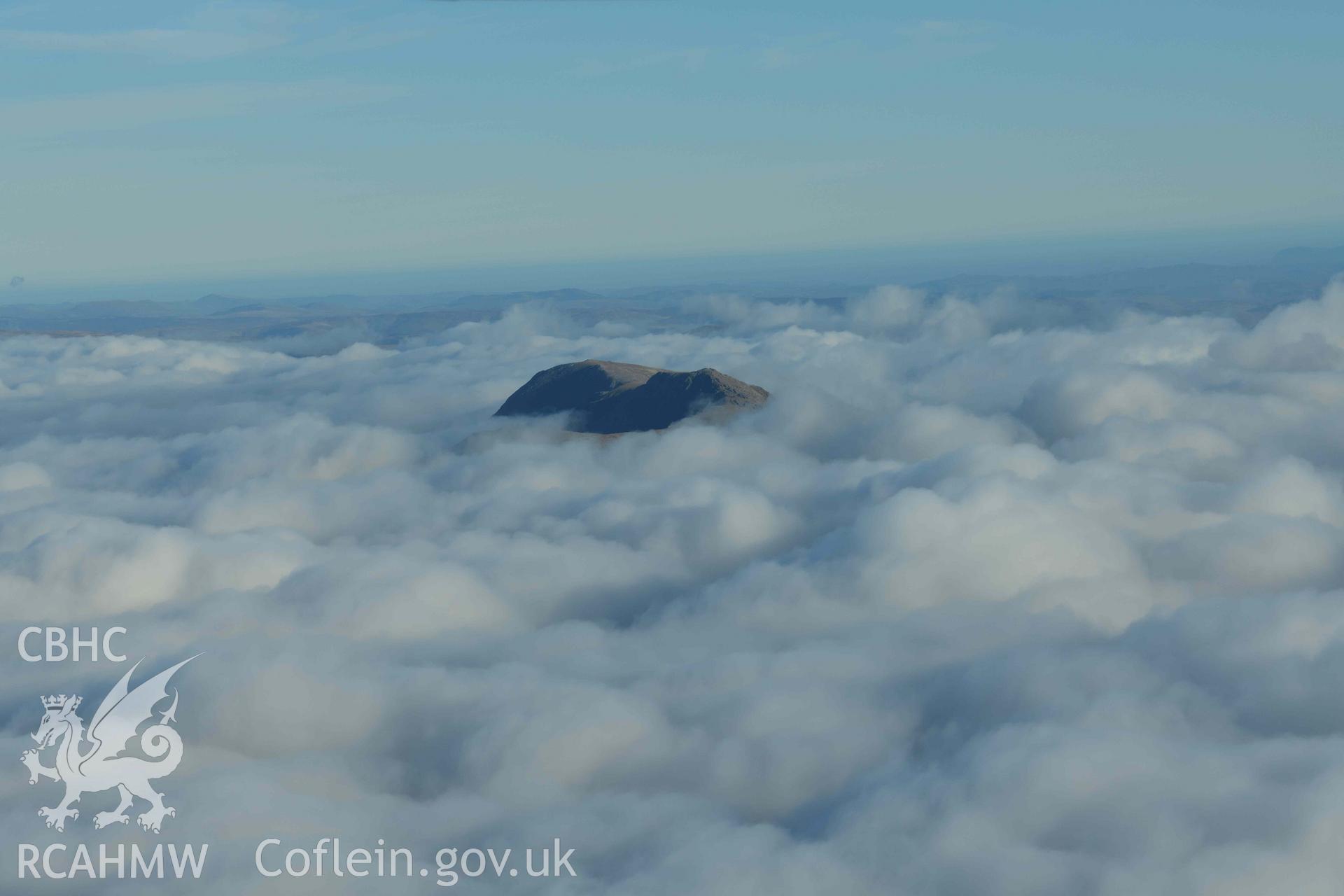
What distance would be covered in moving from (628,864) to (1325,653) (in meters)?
111

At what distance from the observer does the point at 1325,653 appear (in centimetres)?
17300

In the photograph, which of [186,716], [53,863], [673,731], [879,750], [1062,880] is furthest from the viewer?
[186,716]

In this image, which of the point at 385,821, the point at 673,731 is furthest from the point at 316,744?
the point at 673,731

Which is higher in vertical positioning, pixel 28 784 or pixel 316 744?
pixel 28 784

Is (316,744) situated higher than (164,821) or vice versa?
(164,821)

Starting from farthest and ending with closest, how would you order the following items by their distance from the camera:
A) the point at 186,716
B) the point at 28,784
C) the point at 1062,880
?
the point at 186,716 → the point at 28,784 → the point at 1062,880

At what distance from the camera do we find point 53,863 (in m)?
118

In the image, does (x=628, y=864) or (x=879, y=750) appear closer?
(x=628, y=864)

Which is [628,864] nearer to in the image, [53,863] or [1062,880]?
[1062,880]

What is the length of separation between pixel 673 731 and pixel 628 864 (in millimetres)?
48379

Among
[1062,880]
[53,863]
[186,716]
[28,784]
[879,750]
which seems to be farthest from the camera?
[186,716]

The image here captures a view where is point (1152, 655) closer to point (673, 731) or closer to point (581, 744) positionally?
point (673, 731)

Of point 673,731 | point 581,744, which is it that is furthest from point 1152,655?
point 581,744

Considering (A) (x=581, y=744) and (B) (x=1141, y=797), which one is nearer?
(B) (x=1141, y=797)
